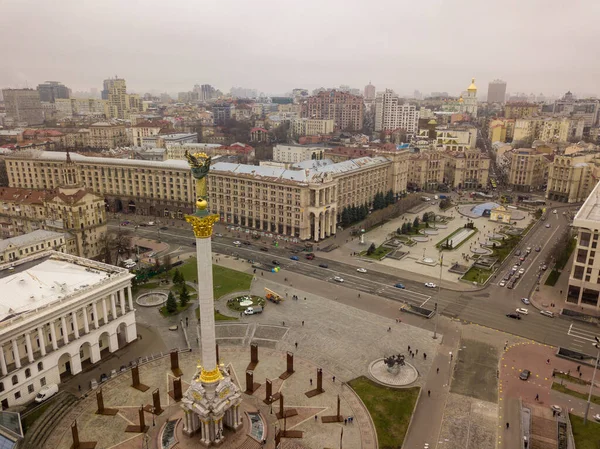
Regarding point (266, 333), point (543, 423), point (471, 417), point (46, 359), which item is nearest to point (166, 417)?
point (46, 359)

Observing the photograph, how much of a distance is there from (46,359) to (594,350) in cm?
8386

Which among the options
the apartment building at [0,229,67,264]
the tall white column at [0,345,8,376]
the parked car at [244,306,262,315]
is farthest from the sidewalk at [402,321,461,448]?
the apartment building at [0,229,67,264]

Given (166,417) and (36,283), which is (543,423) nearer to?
(166,417)

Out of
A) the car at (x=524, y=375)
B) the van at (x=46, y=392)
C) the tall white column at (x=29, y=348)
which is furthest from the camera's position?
the car at (x=524, y=375)

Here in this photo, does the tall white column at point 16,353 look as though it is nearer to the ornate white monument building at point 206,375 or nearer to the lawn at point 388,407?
the ornate white monument building at point 206,375

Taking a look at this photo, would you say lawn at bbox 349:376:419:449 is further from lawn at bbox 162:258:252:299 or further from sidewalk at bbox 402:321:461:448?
lawn at bbox 162:258:252:299

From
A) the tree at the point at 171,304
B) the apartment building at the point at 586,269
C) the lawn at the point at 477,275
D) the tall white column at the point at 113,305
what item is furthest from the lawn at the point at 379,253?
the tall white column at the point at 113,305

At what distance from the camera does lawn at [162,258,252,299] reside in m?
97.1

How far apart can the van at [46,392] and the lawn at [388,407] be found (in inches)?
1604

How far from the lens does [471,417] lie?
195 ft

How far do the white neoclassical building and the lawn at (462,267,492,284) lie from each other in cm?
7207

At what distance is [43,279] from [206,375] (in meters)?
34.6

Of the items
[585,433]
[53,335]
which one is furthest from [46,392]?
[585,433]

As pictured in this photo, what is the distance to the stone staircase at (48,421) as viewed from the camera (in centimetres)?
5364
